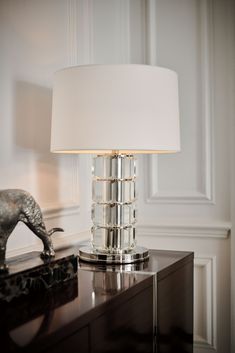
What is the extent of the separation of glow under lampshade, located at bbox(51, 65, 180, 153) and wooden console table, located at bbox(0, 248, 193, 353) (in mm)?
287

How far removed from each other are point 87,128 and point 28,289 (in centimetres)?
39

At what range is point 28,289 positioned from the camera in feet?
2.66

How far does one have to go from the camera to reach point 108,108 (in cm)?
105

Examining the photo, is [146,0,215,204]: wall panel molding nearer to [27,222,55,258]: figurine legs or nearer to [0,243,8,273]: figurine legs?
[27,222,55,258]: figurine legs

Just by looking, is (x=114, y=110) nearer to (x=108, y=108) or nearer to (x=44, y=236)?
(x=108, y=108)

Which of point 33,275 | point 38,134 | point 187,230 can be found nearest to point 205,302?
point 187,230

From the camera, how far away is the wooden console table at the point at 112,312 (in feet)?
2.21

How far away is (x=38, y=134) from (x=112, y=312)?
0.57m

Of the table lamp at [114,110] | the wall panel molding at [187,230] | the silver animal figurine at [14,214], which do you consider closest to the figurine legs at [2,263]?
the silver animal figurine at [14,214]

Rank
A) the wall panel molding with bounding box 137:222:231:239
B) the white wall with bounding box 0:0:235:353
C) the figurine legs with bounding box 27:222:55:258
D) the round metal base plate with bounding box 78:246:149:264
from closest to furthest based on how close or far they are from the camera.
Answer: the figurine legs with bounding box 27:222:55:258, the round metal base plate with bounding box 78:246:149:264, the white wall with bounding box 0:0:235:353, the wall panel molding with bounding box 137:222:231:239

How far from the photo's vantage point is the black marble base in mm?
767

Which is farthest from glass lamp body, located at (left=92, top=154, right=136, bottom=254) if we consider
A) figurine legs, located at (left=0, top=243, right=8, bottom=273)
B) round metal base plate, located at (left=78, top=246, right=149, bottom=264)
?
figurine legs, located at (left=0, top=243, right=8, bottom=273)

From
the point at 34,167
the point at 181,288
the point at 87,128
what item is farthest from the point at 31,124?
the point at 181,288

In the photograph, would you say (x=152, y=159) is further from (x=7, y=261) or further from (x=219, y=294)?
(x=7, y=261)
